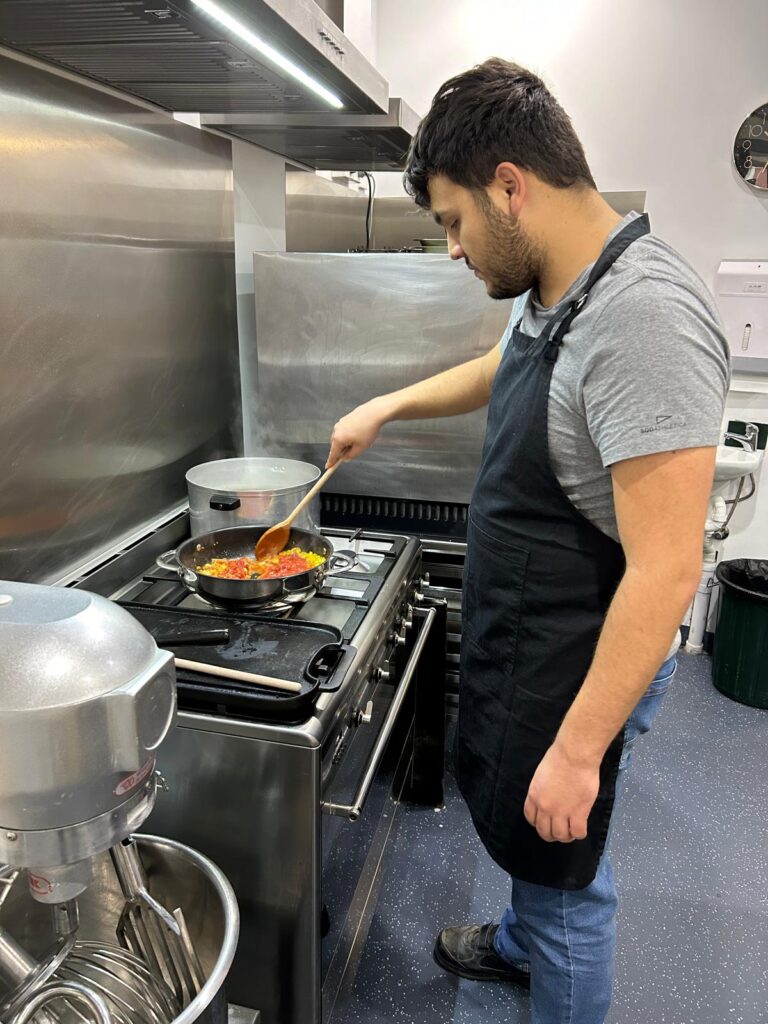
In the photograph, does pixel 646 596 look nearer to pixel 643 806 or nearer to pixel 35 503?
pixel 35 503

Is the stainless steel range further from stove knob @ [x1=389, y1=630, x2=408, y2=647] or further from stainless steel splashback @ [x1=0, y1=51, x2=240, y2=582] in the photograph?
stainless steel splashback @ [x1=0, y1=51, x2=240, y2=582]

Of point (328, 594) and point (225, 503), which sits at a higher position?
point (225, 503)

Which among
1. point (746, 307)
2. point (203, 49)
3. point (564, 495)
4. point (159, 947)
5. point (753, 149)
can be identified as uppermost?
point (753, 149)

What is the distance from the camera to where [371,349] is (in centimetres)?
170

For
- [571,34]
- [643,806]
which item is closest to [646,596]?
[643,806]

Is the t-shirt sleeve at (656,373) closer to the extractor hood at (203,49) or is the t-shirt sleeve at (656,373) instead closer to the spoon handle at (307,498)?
the extractor hood at (203,49)

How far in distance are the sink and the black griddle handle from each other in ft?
5.87

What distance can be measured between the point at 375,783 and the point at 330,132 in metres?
1.31

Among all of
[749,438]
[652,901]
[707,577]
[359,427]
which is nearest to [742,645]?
[707,577]

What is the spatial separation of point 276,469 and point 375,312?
0.41 metres

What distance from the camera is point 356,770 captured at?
3.69 ft

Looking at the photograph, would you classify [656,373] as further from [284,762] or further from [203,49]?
[203,49]

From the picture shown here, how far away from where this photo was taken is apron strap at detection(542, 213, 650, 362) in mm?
868

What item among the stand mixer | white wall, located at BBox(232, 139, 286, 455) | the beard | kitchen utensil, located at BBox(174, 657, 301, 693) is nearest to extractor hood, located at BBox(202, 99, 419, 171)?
white wall, located at BBox(232, 139, 286, 455)
